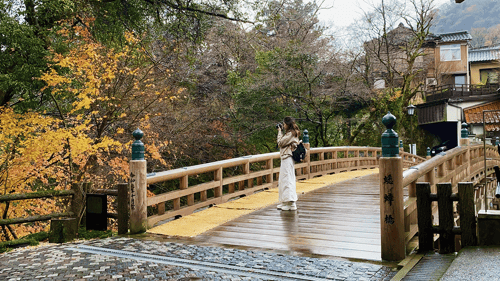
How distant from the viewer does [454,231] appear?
4613 millimetres

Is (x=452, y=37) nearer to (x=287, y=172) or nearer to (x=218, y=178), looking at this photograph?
(x=287, y=172)

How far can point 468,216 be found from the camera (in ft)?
14.8

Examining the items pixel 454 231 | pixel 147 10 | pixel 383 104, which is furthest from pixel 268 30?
pixel 454 231

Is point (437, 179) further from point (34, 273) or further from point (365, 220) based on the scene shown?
point (34, 273)

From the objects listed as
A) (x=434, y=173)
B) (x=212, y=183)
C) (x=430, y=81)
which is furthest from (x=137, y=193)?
(x=430, y=81)

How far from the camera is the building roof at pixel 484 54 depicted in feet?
112

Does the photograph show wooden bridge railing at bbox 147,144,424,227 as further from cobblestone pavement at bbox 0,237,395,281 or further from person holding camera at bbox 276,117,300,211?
cobblestone pavement at bbox 0,237,395,281

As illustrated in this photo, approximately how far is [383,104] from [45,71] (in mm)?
18187

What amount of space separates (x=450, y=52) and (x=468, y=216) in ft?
104

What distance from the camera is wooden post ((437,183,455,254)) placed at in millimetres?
4629

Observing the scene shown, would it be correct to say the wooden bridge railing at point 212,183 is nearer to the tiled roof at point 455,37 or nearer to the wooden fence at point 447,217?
the wooden fence at point 447,217

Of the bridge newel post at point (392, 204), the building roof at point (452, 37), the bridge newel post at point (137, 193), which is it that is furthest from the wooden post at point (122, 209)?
the building roof at point (452, 37)

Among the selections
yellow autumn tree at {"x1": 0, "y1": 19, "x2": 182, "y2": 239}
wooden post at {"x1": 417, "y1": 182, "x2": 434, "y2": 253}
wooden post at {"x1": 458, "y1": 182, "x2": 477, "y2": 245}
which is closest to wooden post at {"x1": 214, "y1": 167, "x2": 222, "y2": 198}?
yellow autumn tree at {"x1": 0, "y1": 19, "x2": 182, "y2": 239}

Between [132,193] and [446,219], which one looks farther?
[132,193]
